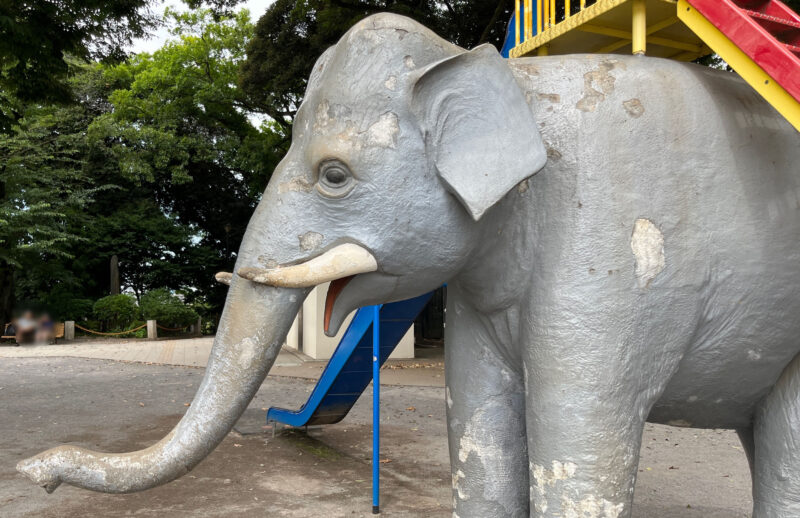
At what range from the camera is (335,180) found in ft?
6.01

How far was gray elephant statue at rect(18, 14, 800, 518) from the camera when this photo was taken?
182cm

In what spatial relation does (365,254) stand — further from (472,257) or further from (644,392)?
(644,392)

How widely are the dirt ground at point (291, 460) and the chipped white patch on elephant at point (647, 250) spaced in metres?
3.49

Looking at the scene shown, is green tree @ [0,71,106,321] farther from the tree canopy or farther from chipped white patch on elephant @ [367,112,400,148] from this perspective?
chipped white patch on elephant @ [367,112,400,148]

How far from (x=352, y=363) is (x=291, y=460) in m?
1.15

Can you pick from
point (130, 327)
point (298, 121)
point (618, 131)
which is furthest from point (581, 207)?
point (130, 327)

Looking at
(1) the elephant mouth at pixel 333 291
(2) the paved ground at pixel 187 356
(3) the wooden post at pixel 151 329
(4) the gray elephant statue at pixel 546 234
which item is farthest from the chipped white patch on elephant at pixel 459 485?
(3) the wooden post at pixel 151 329

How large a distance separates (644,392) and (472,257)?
583mm

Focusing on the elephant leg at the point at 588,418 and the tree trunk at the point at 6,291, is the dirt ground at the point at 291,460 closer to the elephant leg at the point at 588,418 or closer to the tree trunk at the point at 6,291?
the elephant leg at the point at 588,418

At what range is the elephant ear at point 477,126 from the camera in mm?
1803

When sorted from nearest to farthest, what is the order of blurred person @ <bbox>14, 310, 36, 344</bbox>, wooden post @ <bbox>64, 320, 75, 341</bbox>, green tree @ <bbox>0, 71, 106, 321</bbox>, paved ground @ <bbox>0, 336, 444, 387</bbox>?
paved ground @ <bbox>0, 336, 444, 387</bbox> < blurred person @ <bbox>14, 310, 36, 344</bbox> < wooden post @ <bbox>64, 320, 75, 341</bbox> < green tree @ <bbox>0, 71, 106, 321</bbox>

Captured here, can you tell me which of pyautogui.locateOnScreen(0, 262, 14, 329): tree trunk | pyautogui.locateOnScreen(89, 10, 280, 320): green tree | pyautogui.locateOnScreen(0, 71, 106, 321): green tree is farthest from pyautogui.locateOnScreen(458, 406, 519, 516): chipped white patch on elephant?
pyautogui.locateOnScreen(0, 262, 14, 329): tree trunk

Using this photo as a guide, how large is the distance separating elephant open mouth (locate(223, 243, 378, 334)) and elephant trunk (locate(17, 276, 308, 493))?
0.05m

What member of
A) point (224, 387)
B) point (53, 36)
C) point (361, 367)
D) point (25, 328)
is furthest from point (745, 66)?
point (25, 328)
